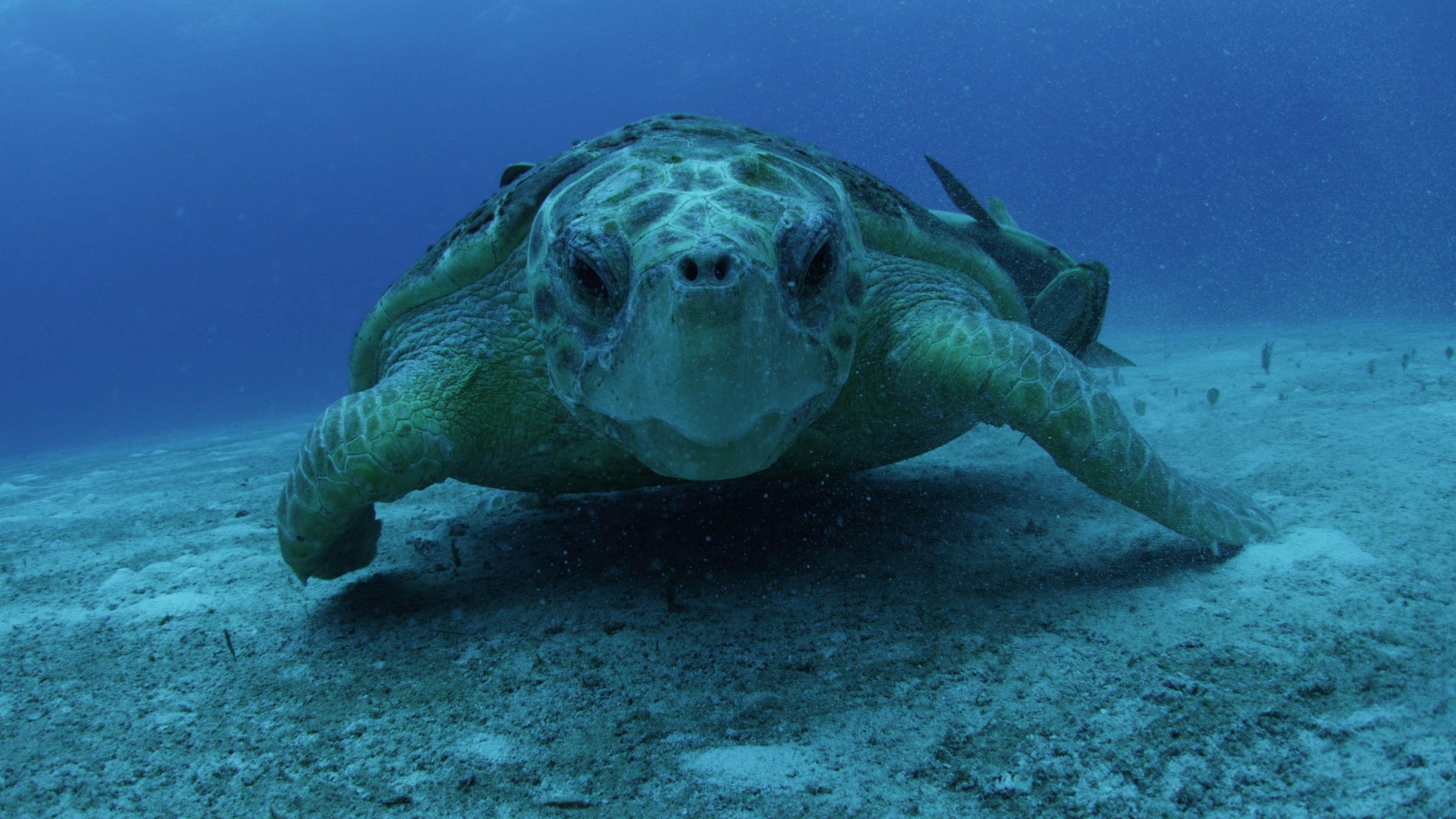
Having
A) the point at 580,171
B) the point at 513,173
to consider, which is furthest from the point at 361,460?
the point at 513,173

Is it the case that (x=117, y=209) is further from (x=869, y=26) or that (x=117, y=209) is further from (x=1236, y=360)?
(x=1236, y=360)

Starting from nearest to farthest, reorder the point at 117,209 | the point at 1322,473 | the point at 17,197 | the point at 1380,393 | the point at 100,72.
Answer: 1. the point at 1322,473
2. the point at 1380,393
3. the point at 100,72
4. the point at 17,197
5. the point at 117,209

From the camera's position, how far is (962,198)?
4.52m

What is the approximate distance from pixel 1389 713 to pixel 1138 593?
24.5 inches

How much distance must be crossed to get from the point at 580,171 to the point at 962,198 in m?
3.09

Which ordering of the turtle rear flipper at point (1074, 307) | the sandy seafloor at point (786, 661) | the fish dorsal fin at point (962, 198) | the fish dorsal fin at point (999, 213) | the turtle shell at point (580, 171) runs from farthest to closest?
the fish dorsal fin at point (999, 213)
the fish dorsal fin at point (962, 198)
the turtle rear flipper at point (1074, 307)
the turtle shell at point (580, 171)
the sandy seafloor at point (786, 661)

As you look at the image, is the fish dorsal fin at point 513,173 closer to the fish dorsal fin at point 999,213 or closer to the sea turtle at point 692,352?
the sea turtle at point 692,352

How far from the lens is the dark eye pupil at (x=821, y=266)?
5.60 ft

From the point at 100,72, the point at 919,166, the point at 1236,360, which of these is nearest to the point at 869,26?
the point at 919,166

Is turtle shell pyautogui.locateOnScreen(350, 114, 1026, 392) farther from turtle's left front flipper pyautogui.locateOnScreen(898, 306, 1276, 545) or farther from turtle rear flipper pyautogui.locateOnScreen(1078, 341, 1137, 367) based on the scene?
turtle rear flipper pyautogui.locateOnScreen(1078, 341, 1137, 367)

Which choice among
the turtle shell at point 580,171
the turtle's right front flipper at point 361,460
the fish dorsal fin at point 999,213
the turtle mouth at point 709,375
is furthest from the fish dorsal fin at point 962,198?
the turtle's right front flipper at point 361,460

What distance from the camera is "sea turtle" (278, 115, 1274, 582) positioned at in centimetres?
150

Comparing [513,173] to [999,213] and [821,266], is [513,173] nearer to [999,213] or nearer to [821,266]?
[821,266]

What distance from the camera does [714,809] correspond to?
122 centimetres
